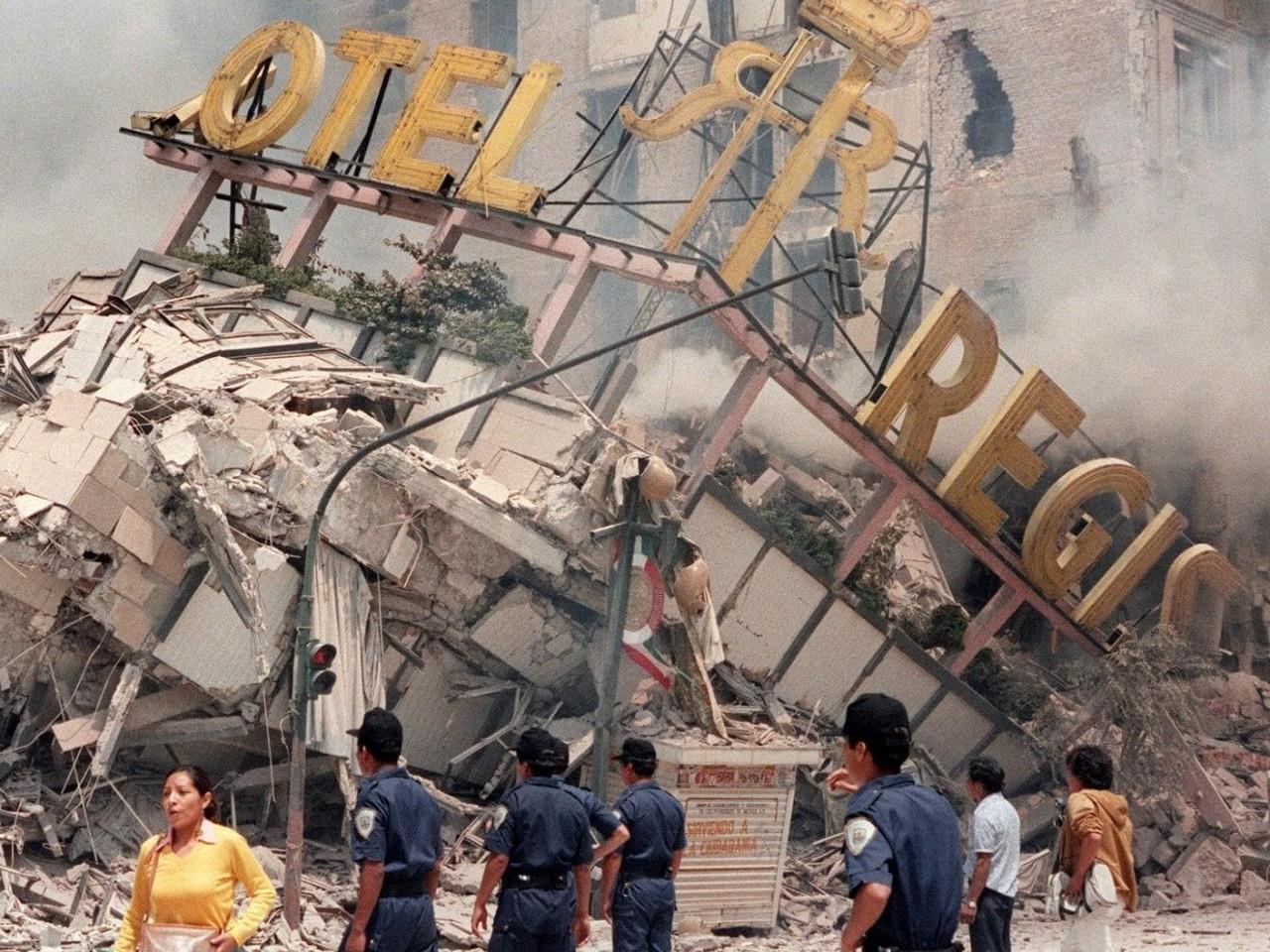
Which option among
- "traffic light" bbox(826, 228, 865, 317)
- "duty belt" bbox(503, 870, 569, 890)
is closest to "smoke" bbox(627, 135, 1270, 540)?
"traffic light" bbox(826, 228, 865, 317)

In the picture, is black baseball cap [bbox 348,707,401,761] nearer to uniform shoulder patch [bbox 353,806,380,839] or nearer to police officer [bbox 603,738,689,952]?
uniform shoulder patch [bbox 353,806,380,839]

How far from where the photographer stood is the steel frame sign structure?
23453 mm

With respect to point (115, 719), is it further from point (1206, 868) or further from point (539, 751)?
point (1206, 868)

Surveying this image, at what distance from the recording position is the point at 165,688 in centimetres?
1789

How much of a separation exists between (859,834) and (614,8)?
39148 millimetres

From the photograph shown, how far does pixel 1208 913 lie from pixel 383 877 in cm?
1508

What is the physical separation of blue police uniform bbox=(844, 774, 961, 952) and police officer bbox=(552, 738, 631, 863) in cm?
304

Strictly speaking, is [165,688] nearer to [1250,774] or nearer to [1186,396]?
[1250,774]

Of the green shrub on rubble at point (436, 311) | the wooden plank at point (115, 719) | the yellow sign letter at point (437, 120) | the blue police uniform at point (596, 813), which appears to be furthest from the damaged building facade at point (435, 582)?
the blue police uniform at point (596, 813)

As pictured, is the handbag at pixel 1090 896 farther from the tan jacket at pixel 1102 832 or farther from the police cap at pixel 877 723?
the police cap at pixel 877 723

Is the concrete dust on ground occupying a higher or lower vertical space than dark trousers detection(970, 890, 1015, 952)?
lower

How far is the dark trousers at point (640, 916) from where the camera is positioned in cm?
1045

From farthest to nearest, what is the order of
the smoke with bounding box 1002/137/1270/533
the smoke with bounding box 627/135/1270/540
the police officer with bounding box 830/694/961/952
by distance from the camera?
1. the smoke with bounding box 1002/137/1270/533
2. the smoke with bounding box 627/135/1270/540
3. the police officer with bounding box 830/694/961/952

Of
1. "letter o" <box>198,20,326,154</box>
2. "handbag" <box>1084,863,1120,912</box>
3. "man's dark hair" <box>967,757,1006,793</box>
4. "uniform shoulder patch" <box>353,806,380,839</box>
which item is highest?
"letter o" <box>198,20,326,154</box>
